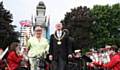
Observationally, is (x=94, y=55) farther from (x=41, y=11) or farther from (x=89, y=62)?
(x=41, y=11)

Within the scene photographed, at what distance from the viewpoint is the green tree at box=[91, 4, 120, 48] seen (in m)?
69.8

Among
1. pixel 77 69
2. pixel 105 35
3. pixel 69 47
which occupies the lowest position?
pixel 105 35

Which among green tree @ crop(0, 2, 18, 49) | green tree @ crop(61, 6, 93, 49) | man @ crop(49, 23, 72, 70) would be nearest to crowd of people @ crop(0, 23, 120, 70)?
man @ crop(49, 23, 72, 70)

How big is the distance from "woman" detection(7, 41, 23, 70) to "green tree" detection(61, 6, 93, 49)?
1760 inches

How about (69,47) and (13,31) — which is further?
(13,31)

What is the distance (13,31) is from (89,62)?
133 ft

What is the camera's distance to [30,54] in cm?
1441

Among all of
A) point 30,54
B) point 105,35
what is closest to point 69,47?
point 30,54

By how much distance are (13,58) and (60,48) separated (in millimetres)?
2092

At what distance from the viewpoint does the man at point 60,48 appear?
1384cm

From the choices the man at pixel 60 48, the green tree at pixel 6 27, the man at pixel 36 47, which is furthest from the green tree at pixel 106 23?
the man at pixel 60 48

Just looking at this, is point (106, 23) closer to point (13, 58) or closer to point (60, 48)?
point (13, 58)

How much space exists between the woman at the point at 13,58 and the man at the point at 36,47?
3.56ft

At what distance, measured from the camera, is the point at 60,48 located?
45.6 feet
